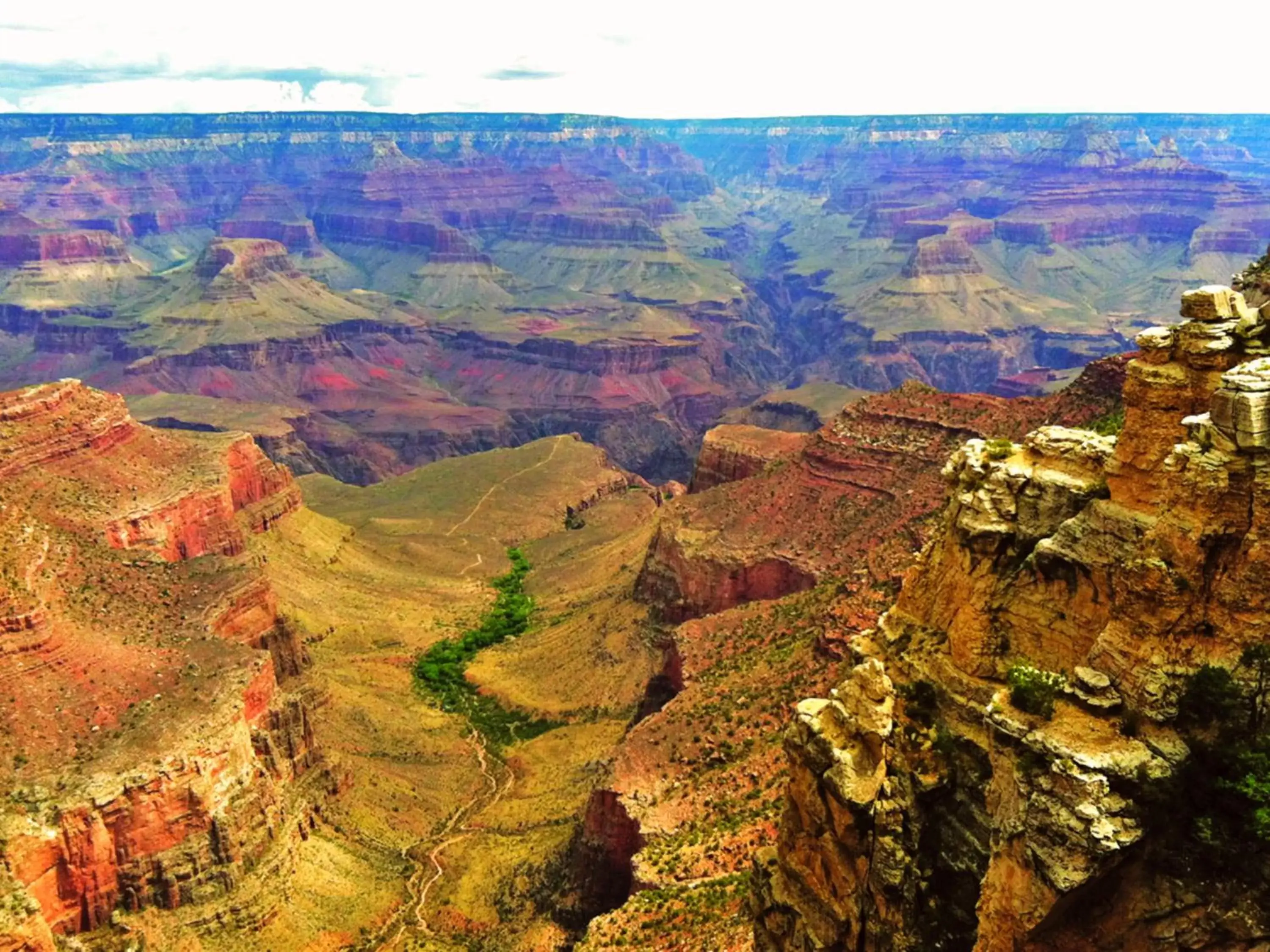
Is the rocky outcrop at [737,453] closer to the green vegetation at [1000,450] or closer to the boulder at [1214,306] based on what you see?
the green vegetation at [1000,450]

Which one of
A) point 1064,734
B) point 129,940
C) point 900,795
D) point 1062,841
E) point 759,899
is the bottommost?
point 129,940

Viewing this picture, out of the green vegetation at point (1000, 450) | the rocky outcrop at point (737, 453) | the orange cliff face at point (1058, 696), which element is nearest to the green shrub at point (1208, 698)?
the orange cliff face at point (1058, 696)

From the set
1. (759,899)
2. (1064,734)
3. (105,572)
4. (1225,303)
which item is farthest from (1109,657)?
(105,572)

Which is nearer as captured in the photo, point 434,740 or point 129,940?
point 129,940

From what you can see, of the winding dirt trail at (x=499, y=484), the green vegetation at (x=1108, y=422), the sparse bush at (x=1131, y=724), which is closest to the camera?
the sparse bush at (x=1131, y=724)

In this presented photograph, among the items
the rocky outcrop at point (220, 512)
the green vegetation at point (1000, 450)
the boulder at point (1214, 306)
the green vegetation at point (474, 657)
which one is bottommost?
the green vegetation at point (474, 657)

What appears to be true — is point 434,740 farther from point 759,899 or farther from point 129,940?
point 759,899
